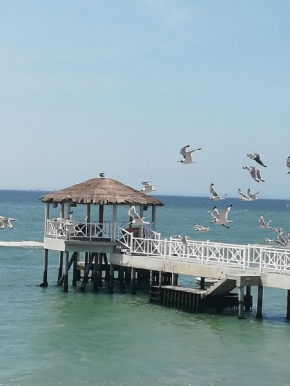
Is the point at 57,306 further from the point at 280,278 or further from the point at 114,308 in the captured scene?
the point at 280,278

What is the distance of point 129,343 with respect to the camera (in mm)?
25984

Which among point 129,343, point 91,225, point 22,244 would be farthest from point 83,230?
point 22,244

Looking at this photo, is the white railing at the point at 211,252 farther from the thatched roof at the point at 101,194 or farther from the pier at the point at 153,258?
the thatched roof at the point at 101,194

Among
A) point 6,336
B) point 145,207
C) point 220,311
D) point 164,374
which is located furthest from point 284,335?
point 145,207

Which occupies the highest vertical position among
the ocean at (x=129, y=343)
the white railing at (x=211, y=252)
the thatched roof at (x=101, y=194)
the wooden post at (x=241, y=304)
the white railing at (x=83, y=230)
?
the thatched roof at (x=101, y=194)

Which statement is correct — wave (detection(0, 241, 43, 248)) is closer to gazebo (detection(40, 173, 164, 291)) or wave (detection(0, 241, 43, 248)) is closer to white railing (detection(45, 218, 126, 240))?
gazebo (detection(40, 173, 164, 291))

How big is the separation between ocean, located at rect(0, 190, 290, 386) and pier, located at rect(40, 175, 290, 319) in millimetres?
716

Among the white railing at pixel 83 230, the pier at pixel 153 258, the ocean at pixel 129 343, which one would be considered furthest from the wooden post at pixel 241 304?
the white railing at pixel 83 230

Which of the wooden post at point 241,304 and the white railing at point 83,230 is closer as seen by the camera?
the wooden post at point 241,304

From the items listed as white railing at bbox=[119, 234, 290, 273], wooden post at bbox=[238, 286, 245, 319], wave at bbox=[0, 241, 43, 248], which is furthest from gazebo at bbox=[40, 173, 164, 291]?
wave at bbox=[0, 241, 43, 248]

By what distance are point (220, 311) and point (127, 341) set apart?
19.9 ft

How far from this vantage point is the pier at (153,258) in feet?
98.6

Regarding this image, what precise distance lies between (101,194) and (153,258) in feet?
13.8

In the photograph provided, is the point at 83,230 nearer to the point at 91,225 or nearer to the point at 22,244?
the point at 91,225
